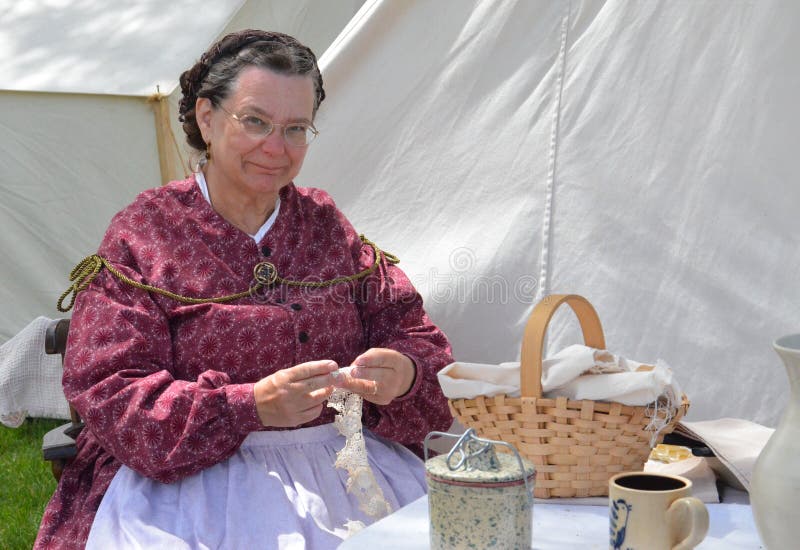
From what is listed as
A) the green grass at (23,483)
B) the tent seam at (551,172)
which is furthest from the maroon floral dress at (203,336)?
the green grass at (23,483)

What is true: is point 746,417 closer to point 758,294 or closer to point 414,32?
point 758,294

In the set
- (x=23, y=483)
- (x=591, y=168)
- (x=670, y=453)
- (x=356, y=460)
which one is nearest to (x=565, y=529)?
(x=670, y=453)

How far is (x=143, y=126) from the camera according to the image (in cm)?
413

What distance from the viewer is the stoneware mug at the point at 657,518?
3.36ft

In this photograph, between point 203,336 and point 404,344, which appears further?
point 404,344

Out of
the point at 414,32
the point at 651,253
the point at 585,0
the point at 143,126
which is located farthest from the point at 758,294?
the point at 143,126

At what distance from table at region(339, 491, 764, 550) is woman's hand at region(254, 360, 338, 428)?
0.35 meters

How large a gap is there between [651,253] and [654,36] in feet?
1.46

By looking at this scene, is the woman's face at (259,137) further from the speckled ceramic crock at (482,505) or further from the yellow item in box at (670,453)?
the speckled ceramic crock at (482,505)

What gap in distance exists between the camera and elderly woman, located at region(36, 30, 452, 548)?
5.48 ft

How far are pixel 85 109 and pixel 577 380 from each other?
319 centimetres

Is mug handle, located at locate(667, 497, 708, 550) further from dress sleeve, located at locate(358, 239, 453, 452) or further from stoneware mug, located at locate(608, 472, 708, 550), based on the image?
dress sleeve, located at locate(358, 239, 453, 452)

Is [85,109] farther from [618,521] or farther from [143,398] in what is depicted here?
[618,521]

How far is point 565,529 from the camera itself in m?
1.26
